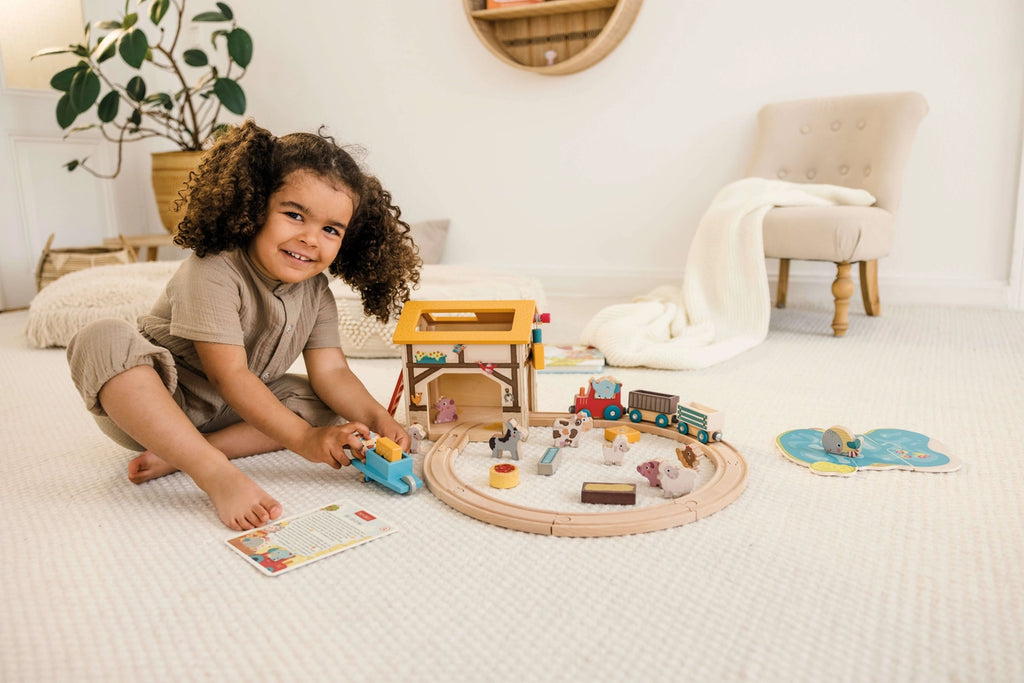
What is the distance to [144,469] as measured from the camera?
107cm

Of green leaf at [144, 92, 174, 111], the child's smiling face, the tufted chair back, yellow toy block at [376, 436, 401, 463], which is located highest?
green leaf at [144, 92, 174, 111]

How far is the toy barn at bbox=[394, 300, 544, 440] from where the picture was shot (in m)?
1.17

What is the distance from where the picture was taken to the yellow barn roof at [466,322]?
1.16 m

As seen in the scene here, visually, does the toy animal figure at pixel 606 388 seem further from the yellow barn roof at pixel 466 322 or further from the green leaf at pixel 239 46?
the green leaf at pixel 239 46

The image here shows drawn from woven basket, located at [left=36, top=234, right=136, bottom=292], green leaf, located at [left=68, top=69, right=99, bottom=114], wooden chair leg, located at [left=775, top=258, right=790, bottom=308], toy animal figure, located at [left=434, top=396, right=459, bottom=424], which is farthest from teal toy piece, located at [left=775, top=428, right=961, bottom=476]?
green leaf, located at [left=68, top=69, right=99, bottom=114]

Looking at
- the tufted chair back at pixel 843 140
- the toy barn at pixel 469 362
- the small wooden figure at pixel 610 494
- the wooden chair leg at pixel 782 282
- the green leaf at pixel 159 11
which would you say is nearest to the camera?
the small wooden figure at pixel 610 494

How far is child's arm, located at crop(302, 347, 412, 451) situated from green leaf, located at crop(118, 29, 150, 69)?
5.90ft

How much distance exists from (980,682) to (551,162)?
2272mm

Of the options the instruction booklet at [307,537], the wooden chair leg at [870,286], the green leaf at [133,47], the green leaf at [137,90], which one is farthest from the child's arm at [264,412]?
the green leaf at [137,90]

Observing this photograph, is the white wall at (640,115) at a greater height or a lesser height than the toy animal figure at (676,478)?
greater

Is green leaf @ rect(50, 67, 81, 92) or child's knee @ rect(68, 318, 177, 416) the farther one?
green leaf @ rect(50, 67, 81, 92)

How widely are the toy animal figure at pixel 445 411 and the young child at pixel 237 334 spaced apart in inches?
3.8

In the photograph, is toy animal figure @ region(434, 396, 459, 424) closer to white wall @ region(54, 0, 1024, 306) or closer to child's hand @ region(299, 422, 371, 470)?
child's hand @ region(299, 422, 371, 470)

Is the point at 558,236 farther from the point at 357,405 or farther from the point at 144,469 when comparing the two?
the point at 144,469
